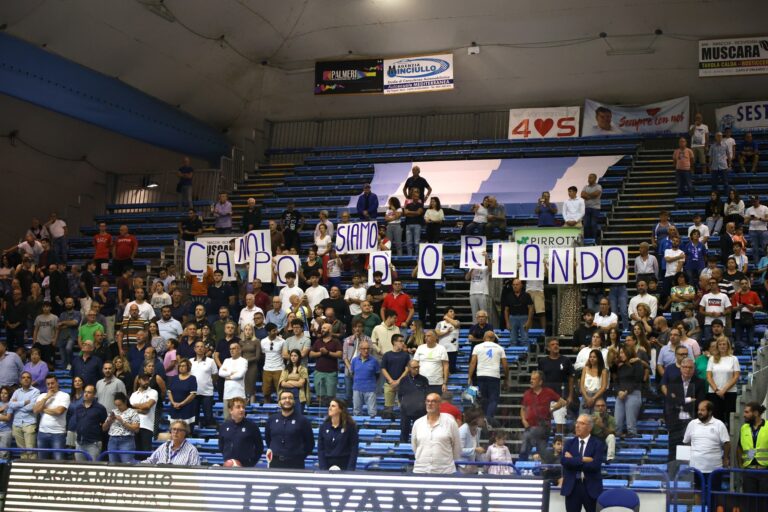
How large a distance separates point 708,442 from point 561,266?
5889 millimetres

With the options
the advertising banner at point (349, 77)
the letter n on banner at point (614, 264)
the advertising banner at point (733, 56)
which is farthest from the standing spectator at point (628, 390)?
the advertising banner at point (349, 77)

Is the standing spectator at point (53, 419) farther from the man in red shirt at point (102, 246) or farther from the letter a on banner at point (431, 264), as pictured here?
the man in red shirt at point (102, 246)

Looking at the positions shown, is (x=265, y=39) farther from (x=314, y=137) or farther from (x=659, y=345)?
(x=659, y=345)

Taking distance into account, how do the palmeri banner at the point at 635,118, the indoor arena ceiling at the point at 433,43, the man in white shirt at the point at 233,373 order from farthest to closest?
the palmeri banner at the point at 635,118
the indoor arena ceiling at the point at 433,43
the man in white shirt at the point at 233,373

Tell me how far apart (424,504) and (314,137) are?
24309 millimetres

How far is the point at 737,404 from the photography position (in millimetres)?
15453

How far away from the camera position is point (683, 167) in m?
24.6

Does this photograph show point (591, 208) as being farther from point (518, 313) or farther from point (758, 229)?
point (518, 313)

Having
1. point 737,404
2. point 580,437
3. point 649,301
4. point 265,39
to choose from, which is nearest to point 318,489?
point 580,437

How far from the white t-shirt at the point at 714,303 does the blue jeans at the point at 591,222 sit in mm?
5205

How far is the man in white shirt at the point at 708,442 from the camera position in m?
13.8

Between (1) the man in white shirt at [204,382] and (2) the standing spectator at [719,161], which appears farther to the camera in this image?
(2) the standing spectator at [719,161]

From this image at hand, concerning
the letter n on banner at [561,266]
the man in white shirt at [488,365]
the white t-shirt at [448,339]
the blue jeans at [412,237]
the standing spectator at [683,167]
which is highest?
the standing spectator at [683,167]

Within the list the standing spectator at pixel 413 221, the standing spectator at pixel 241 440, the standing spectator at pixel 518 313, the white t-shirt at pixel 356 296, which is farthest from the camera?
the standing spectator at pixel 413 221
